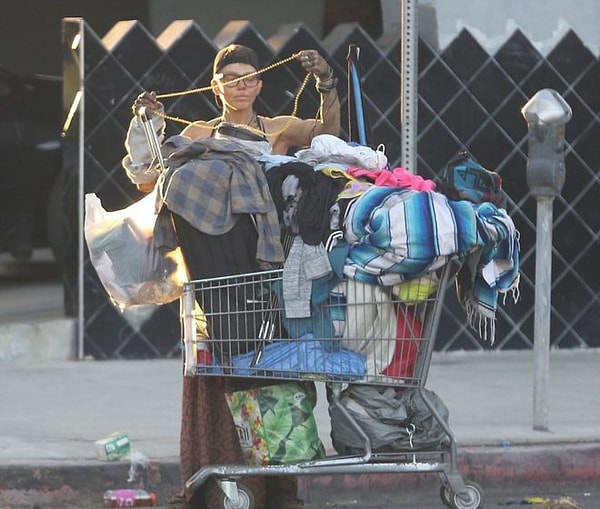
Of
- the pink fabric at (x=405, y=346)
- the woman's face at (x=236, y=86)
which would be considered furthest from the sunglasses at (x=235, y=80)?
the pink fabric at (x=405, y=346)

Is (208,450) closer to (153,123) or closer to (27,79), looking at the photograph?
(153,123)

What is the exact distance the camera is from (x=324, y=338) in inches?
226

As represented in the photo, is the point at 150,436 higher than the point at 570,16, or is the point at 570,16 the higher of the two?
the point at 570,16

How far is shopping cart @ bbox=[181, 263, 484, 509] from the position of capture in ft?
18.9

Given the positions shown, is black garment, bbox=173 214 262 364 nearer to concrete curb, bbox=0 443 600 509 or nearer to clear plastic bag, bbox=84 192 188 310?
clear plastic bag, bbox=84 192 188 310

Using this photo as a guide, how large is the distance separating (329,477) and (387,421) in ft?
3.72

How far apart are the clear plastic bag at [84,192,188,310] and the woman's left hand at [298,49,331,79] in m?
0.80

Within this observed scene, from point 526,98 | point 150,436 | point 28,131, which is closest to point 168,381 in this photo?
point 150,436

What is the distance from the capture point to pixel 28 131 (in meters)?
10.4

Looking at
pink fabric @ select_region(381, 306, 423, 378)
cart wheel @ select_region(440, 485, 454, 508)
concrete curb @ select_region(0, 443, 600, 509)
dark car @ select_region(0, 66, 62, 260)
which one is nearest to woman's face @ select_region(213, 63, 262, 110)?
Answer: pink fabric @ select_region(381, 306, 423, 378)

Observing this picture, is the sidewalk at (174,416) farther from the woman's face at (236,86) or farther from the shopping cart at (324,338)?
the woman's face at (236,86)

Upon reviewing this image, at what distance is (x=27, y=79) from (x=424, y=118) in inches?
104

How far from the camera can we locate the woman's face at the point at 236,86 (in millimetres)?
6391

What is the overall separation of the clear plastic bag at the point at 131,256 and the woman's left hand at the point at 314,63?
80 cm
